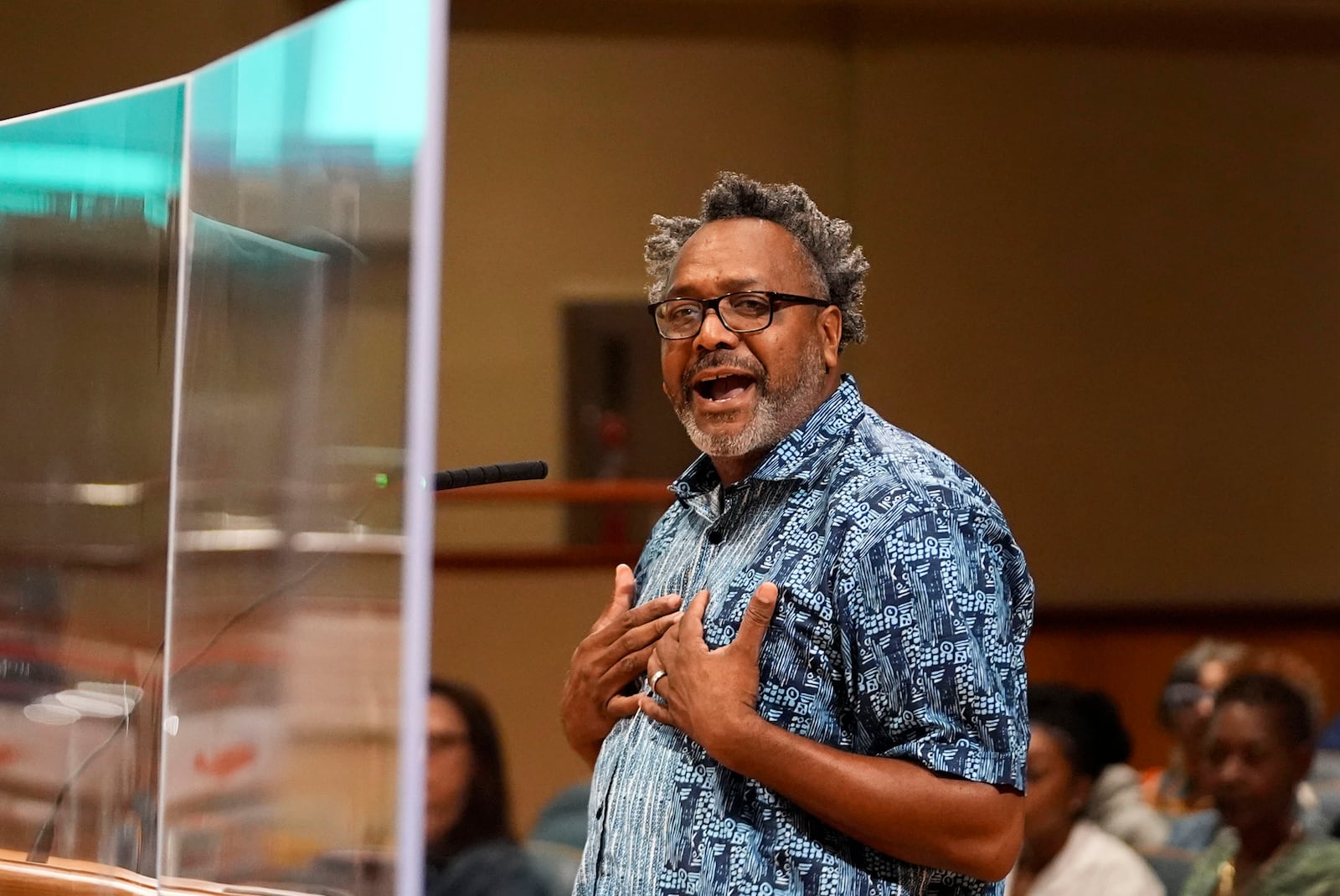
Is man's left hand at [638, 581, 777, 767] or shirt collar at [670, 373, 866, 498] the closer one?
man's left hand at [638, 581, 777, 767]

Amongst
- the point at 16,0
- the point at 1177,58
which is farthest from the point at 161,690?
the point at 1177,58

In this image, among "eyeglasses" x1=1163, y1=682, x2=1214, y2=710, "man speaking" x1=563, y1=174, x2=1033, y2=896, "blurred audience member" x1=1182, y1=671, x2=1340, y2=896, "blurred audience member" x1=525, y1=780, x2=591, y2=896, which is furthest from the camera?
"eyeglasses" x1=1163, y1=682, x2=1214, y2=710

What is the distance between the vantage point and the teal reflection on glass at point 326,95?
34.3 inches

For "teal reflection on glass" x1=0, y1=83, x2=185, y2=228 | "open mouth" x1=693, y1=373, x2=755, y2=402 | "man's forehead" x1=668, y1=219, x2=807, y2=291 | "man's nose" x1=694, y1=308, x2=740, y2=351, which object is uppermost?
"teal reflection on glass" x1=0, y1=83, x2=185, y2=228

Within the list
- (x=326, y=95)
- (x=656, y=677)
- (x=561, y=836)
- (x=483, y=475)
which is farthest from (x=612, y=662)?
(x=561, y=836)

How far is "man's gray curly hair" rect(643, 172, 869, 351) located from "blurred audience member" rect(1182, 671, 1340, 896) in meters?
1.34

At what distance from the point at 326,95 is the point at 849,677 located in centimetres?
56

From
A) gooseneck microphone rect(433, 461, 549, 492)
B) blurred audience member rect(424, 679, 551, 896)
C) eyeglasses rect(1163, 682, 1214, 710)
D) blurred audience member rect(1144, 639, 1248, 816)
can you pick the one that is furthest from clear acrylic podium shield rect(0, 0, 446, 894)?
eyeglasses rect(1163, 682, 1214, 710)

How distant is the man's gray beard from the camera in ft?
4.25

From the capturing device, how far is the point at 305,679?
930mm

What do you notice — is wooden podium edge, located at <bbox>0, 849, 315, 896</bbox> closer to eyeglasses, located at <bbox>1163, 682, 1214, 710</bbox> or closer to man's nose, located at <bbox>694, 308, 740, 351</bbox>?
man's nose, located at <bbox>694, 308, 740, 351</bbox>

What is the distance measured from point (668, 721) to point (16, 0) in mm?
1940

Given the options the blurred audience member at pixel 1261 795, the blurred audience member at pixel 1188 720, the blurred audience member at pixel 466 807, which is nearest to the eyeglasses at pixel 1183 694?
the blurred audience member at pixel 1188 720

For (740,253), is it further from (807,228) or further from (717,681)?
(717,681)
